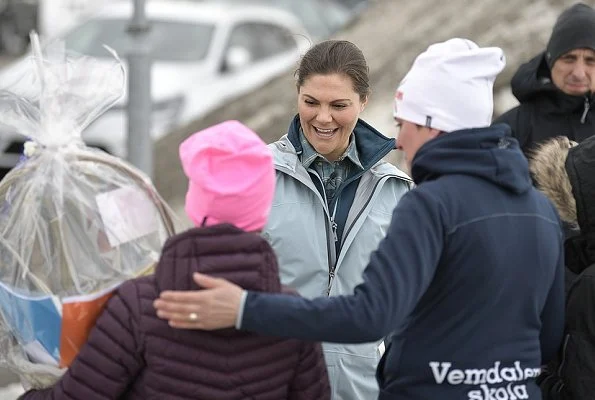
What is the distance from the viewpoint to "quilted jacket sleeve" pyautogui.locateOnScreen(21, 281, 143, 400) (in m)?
2.73

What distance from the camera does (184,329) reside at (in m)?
2.72

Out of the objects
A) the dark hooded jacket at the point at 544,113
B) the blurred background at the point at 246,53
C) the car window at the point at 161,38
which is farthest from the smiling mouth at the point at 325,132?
the car window at the point at 161,38

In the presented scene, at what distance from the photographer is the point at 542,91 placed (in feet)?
16.7

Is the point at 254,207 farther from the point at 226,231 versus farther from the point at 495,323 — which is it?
the point at 495,323

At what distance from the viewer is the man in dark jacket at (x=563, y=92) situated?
197 inches

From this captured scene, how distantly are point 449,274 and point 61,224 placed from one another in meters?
0.95

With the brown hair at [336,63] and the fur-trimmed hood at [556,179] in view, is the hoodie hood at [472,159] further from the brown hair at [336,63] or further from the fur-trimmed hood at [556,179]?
the brown hair at [336,63]

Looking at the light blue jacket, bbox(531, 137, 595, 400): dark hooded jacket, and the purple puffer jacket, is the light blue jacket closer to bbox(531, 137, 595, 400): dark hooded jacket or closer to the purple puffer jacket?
bbox(531, 137, 595, 400): dark hooded jacket

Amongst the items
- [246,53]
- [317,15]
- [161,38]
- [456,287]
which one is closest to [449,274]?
[456,287]

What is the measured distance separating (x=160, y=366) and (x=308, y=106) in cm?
126

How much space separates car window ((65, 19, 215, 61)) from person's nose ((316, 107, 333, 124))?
28.1 ft

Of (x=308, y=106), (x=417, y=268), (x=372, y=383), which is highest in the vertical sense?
(x=308, y=106)

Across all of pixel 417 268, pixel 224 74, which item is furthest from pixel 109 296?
pixel 224 74

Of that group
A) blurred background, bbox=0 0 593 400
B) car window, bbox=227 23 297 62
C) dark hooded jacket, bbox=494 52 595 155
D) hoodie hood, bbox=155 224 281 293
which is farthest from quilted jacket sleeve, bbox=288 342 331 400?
car window, bbox=227 23 297 62
